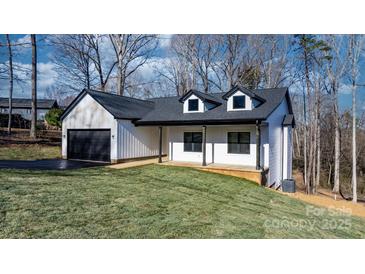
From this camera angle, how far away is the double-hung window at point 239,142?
10.4m

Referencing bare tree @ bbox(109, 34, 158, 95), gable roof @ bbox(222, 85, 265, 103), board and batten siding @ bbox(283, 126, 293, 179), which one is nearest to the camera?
gable roof @ bbox(222, 85, 265, 103)

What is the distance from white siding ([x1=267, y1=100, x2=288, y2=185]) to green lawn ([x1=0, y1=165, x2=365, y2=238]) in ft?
9.17

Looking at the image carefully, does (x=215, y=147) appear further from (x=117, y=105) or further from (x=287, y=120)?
(x=117, y=105)

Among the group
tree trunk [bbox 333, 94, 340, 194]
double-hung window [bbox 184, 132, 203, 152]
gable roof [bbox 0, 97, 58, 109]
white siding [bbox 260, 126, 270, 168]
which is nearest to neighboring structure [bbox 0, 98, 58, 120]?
gable roof [bbox 0, 97, 58, 109]

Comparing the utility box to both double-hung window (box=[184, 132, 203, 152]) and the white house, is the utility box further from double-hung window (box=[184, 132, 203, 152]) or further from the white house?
double-hung window (box=[184, 132, 203, 152])

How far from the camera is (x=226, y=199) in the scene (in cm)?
664

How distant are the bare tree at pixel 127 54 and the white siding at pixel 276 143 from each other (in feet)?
30.4

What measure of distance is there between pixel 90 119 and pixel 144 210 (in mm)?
7920

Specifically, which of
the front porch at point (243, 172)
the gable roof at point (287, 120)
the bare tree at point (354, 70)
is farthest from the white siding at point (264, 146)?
the bare tree at point (354, 70)

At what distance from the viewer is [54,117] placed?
15.6 m

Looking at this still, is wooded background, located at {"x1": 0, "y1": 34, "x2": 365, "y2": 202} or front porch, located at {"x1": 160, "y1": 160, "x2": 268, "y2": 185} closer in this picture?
front porch, located at {"x1": 160, "y1": 160, "x2": 268, "y2": 185}

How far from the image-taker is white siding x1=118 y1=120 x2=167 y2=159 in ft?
36.5
